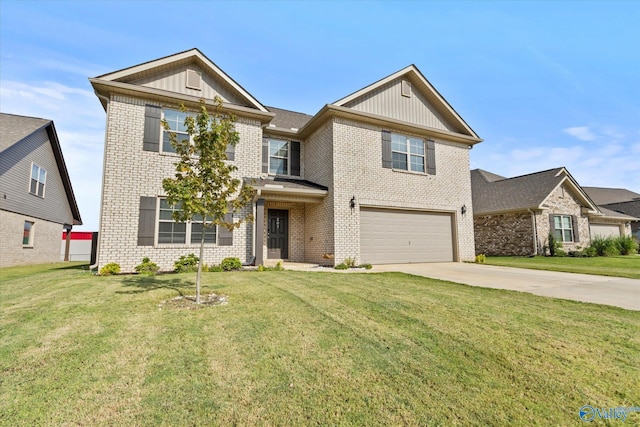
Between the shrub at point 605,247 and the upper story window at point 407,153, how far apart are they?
13739 mm

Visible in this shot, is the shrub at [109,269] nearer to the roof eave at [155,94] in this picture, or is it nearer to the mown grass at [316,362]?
the mown grass at [316,362]

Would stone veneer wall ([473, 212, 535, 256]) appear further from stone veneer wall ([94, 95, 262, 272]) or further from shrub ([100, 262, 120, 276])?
shrub ([100, 262, 120, 276])

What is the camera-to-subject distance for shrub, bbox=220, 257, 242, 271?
9968mm

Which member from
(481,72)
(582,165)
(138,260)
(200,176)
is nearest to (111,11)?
(200,176)

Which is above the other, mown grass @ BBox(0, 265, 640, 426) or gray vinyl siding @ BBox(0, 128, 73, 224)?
gray vinyl siding @ BBox(0, 128, 73, 224)

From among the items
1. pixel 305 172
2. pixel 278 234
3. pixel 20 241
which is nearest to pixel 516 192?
pixel 305 172

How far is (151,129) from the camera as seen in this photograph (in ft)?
32.9

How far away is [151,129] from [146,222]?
3.21 metres

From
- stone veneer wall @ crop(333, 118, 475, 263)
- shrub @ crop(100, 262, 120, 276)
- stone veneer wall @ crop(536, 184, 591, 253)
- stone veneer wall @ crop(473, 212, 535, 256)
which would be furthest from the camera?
stone veneer wall @ crop(473, 212, 535, 256)

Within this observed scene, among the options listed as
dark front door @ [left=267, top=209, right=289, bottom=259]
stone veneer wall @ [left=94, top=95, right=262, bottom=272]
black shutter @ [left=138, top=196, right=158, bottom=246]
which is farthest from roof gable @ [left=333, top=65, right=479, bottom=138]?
black shutter @ [left=138, top=196, right=158, bottom=246]

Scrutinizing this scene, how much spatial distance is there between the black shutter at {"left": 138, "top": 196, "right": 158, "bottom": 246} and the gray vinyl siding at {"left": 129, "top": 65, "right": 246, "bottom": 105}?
4.12 metres

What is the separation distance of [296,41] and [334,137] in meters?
3.57

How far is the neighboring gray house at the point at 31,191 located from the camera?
1375 centimetres
